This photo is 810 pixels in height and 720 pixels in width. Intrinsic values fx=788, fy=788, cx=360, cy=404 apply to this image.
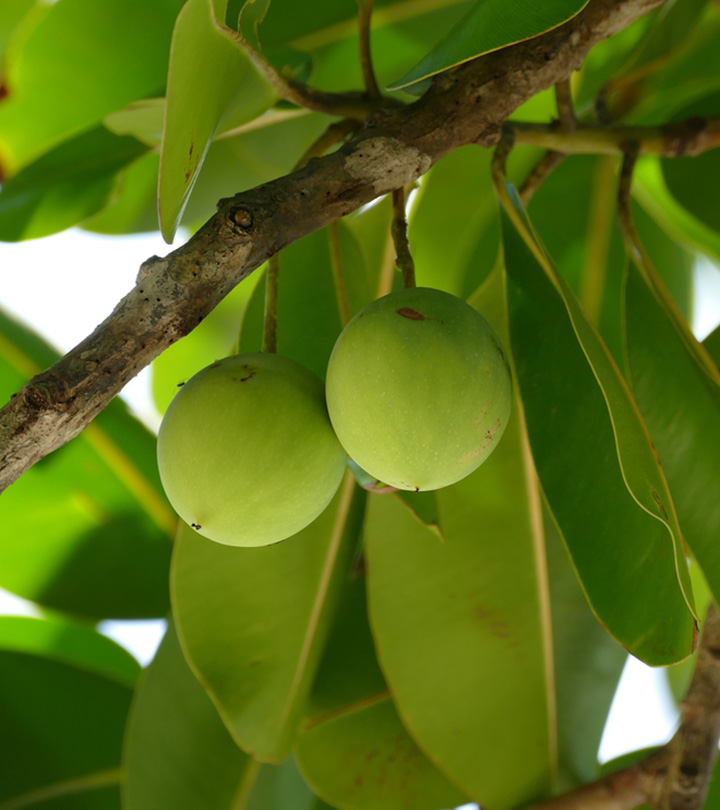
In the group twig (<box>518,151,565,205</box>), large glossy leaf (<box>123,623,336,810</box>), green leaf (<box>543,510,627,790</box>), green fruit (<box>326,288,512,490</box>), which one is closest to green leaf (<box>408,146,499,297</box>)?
twig (<box>518,151,565,205</box>)

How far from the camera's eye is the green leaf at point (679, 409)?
867 millimetres

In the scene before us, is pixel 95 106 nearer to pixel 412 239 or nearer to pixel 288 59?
pixel 288 59

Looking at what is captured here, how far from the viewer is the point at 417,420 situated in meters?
0.73

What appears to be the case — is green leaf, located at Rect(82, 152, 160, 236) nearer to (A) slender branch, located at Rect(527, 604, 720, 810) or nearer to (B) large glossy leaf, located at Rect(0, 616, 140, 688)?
(B) large glossy leaf, located at Rect(0, 616, 140, 688)

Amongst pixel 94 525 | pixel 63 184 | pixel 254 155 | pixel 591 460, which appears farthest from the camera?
pixel 94 525

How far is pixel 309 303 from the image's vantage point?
106 centimetres

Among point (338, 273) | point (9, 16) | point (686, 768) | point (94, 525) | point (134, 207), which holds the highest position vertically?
point (9, 16)

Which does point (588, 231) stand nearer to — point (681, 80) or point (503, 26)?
point (681, 80)

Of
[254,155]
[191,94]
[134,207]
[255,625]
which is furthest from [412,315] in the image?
[134,207]

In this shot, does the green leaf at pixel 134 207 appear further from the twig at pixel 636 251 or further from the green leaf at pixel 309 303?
the twig at pixel 636 251

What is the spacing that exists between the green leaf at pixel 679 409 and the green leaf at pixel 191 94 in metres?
0.56

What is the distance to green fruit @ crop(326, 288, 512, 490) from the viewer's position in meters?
0.72

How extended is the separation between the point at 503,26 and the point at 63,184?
80 centimetres

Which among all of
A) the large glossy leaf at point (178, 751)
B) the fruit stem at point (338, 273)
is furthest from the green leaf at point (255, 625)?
the fruit stem at point (338, 273)
